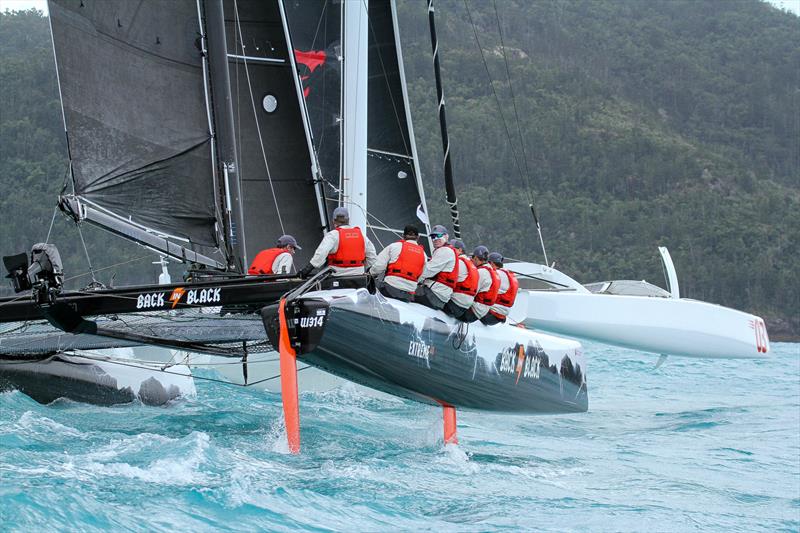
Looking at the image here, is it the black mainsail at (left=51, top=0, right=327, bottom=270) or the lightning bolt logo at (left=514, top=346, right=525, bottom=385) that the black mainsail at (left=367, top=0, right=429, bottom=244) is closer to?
the black mainsail at (left=51, top=0, right=327, bottom=270)

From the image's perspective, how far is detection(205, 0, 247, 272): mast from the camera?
6508 mm

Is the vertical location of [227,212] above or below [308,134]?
below

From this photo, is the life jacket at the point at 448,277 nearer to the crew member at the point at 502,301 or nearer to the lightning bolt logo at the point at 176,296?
the crew member at the point at 502,301

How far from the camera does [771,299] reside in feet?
130

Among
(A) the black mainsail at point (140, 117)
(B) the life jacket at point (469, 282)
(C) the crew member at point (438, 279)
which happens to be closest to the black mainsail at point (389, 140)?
(A) the black mainsail at point (140, 117)

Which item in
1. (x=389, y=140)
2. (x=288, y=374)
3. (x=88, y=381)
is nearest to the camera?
(x=288, y=374)

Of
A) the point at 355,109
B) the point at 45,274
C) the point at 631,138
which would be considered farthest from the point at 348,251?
the point at 631,138

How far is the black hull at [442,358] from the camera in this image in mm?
5074

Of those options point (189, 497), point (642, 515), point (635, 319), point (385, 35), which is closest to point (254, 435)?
point (189, 497)

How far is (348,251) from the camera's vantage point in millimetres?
5402

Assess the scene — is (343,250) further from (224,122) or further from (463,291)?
(224,122)

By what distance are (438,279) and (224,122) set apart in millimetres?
1807

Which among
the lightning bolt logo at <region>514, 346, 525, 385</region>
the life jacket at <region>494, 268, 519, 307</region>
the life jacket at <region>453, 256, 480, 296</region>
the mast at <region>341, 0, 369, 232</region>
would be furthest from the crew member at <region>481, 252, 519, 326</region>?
the mast at <region>341, 0, 369, 232</region>

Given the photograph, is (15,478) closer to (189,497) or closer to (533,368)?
(189,497)
